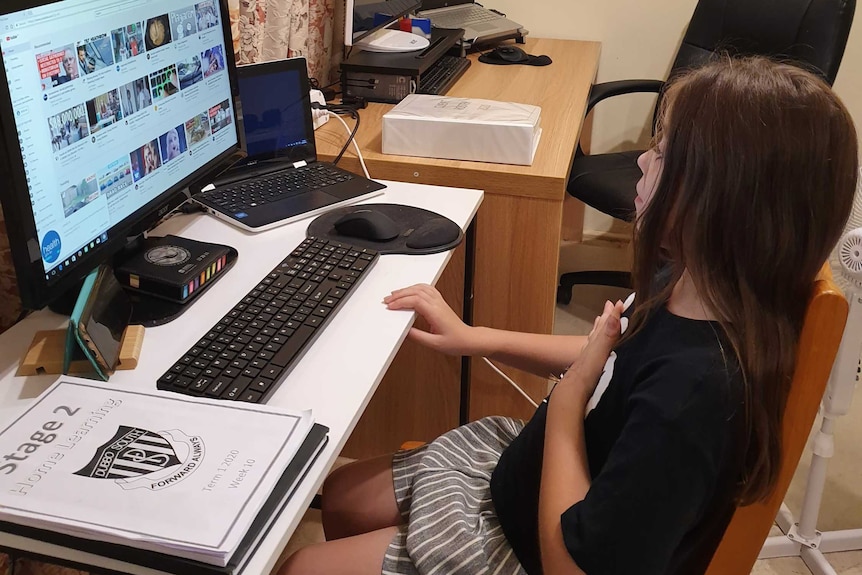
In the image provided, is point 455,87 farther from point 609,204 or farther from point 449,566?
→ point 449,566

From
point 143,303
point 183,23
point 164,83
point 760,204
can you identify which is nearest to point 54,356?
point 143,303

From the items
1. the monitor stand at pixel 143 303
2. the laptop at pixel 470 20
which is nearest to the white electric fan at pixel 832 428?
the monitor stand at pixel 143 303

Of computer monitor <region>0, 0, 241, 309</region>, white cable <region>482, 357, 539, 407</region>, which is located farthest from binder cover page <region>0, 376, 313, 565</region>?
white cable <region>482, 357, 539, 407</region>

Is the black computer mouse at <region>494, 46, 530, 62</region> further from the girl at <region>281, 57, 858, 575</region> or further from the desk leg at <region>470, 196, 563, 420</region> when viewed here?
the girl at <region>281, 57, 858, 575</region>

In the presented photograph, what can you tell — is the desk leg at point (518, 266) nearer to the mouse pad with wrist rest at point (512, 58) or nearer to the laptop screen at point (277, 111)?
the laptop screen at point (277, 111)

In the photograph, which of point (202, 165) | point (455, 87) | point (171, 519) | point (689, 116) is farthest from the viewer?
point (455, 87)

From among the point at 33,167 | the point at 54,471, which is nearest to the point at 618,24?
the point at 33,167

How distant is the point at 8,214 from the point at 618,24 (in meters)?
2.38

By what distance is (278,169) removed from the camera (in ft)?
4.91

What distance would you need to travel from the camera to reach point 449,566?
0.94m

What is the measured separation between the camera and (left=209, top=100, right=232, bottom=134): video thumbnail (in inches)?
48.9

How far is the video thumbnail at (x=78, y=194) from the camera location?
0.91 m

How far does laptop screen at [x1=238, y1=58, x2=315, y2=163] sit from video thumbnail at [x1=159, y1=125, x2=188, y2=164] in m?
0.25

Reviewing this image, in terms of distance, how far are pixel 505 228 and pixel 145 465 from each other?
38.7 inches
